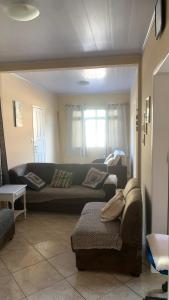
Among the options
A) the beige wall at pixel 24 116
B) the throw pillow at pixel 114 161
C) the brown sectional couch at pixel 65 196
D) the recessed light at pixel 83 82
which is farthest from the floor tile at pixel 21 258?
the recessed light at pixel 83 82

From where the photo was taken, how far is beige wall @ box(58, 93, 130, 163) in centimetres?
750

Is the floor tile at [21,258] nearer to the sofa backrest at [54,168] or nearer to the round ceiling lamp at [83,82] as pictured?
the sofa backrest at [54,168]

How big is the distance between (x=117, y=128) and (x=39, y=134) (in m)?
2.62

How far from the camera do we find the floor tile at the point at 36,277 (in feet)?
6.95

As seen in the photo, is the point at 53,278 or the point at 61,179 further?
the point at 61,179

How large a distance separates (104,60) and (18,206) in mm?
2728

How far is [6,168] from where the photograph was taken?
13.0ft

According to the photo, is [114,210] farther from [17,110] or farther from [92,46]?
[17,110]

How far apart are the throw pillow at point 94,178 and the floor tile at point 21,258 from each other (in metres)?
1.61

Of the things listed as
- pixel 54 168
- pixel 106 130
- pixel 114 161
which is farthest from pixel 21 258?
pixel 106 130

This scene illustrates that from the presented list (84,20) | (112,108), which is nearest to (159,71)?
(84,20)

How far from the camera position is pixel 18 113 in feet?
15.5

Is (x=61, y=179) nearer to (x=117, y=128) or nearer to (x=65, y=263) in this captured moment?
(x=65, y=263)

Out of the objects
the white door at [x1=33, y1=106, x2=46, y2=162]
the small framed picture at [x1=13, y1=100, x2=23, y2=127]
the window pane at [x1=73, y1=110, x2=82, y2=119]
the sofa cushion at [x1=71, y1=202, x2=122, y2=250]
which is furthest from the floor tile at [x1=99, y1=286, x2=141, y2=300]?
the window pane at [x1=73, y1=110, x2=82, y2=119]
